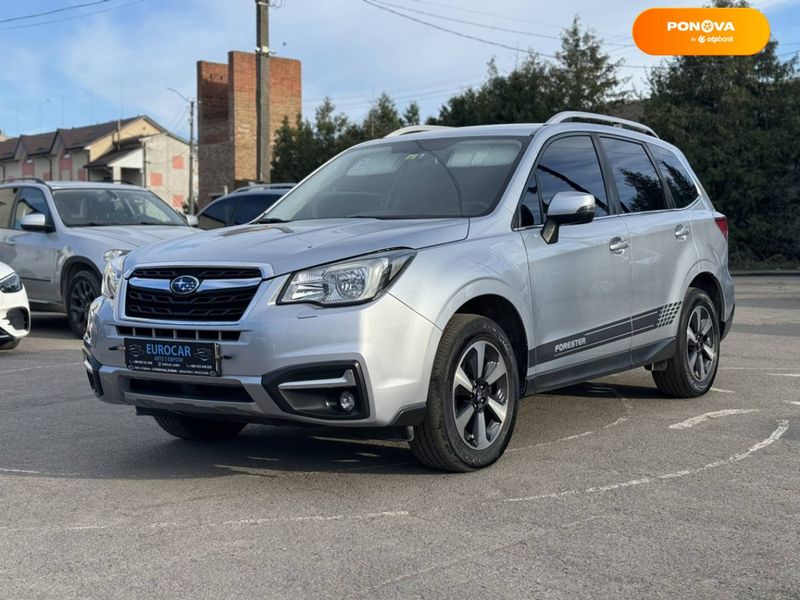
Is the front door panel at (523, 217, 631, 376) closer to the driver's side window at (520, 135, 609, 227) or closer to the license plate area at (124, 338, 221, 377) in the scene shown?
the driver's side window at (520, 135, 609, 227)

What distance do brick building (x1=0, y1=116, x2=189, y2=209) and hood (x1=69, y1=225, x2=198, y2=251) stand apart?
228 feet

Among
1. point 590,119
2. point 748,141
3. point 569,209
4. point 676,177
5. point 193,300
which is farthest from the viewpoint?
point 748,141

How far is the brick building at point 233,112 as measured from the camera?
166 ft

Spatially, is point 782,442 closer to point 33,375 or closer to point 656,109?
point 33,375

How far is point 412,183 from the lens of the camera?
20.2 ft

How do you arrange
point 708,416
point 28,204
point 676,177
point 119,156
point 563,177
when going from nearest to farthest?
point 563,177
point 708,416
point 676,177
point 28,204
point 119,156

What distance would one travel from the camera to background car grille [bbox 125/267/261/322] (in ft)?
A: 15.9

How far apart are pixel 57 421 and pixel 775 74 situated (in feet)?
79.9

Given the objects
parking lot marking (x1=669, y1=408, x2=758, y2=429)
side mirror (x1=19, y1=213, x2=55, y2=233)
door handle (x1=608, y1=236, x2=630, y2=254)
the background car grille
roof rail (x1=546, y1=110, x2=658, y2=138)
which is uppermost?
roof rail (x1=546, y1=110, x2=658, y2=138)

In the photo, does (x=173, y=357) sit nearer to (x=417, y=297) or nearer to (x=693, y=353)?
(x=417, y=297)

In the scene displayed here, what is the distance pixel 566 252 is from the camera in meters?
6.01

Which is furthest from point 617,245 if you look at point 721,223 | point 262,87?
point 262,87

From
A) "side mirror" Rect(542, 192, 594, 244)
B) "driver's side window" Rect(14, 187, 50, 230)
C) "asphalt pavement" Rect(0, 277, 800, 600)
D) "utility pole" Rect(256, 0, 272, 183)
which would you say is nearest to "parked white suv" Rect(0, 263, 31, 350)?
"driver's side window" Rect(14, 187, 50, 230)

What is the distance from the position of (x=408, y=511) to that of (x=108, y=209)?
9.35 m
